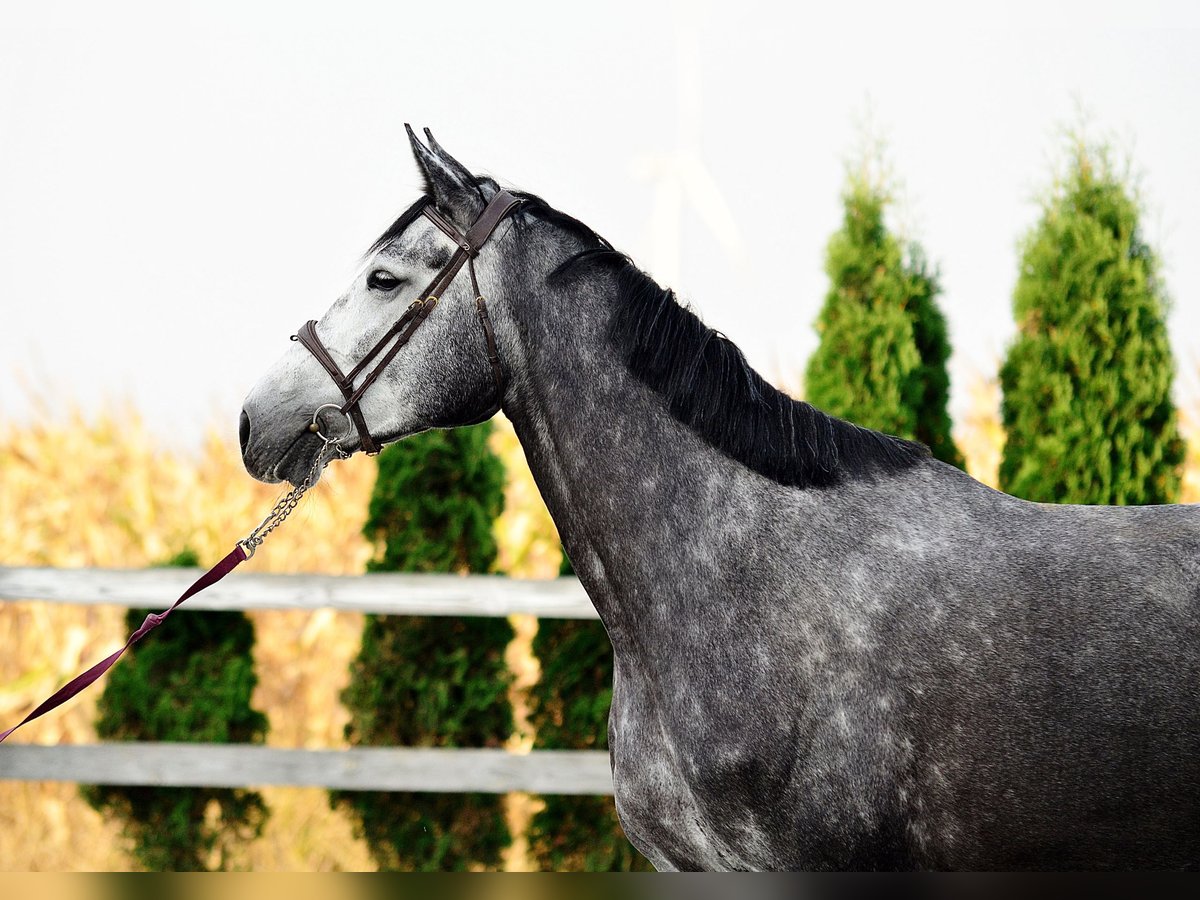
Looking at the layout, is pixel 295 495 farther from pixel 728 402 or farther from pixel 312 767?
pixel 312 767

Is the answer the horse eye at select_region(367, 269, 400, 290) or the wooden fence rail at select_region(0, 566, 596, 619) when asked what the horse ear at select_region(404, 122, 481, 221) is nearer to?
the horse eye at select_region(367, 269, 400, 290)

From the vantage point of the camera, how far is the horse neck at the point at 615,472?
7.68 feet

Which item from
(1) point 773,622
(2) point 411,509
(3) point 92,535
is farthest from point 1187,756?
(3) point 92,535

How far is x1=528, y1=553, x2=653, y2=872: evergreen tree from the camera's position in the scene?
5.25 m

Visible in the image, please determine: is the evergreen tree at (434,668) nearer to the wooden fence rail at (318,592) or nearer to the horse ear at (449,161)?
the wooden fence rail at (318,592)

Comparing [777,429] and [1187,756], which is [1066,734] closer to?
[1187,756]

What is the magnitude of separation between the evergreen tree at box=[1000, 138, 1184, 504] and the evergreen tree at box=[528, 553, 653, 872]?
7.84ft

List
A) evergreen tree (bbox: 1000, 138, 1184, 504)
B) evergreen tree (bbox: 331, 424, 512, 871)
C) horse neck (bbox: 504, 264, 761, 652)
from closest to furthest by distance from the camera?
1. horse neck (bbox: 504, 264, 761, 652)
2. evergreen tree (bbox: 1000, 138, 1184, 504)
3. evergreen tree (bbox: 331, 424, 512, 871)

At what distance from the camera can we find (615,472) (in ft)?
7.89

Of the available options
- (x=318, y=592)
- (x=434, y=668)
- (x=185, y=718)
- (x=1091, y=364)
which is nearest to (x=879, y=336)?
(x=1091, y=364)

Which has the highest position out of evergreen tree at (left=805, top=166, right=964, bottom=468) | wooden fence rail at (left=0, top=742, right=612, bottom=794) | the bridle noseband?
evergreen tree at (left=805, top=166, right=964, bottom=468)

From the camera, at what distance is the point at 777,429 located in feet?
7.82

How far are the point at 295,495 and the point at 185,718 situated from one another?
11.0 ft

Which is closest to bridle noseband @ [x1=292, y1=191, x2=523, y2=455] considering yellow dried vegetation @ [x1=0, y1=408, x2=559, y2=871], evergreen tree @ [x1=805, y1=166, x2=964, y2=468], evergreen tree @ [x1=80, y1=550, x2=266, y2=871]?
evergreen tree @ [x1=805, y1=166, x2=964, y2=468]
